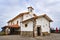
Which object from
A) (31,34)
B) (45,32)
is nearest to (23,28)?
(31,34)

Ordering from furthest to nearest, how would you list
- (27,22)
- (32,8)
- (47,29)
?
(32,8), (47,29), (27,22)

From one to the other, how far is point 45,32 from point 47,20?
2958 millimetres

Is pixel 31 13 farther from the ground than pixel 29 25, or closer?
farther from the ground

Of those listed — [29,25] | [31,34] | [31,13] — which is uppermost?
[31,13]

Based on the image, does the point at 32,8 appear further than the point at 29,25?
Yes

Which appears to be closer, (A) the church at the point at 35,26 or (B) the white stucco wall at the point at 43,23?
(A) the church at the point at 35,26

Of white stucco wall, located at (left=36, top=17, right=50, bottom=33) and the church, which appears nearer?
the church

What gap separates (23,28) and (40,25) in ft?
12.7

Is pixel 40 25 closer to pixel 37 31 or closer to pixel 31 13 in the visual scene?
pixel 37 31

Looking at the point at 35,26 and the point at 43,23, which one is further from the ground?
the point at 43,23

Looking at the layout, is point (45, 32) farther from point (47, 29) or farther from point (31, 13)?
point (31, 13)

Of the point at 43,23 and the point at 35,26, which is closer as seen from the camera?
the point at 35,26

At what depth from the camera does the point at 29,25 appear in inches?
1206

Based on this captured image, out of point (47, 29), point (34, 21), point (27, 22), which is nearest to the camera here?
point (34, 21)
